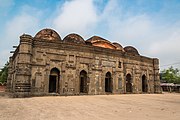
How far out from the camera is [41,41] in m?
14.6

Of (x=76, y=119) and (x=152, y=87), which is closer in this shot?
(x=76, y=119)

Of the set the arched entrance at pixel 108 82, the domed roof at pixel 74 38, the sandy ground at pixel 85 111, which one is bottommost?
the sandy ground at pixel 85 111

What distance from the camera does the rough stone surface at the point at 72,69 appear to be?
13531 mm

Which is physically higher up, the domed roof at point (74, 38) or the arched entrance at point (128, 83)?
the domed roof at point (74, 38)

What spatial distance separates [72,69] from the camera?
51.2 feet

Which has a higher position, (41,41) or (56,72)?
(41,41)

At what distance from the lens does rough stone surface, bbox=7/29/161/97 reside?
13.5 m

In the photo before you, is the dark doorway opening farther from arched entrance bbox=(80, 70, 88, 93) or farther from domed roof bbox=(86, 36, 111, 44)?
domed roof bbox=(86, 36, 111, 44)

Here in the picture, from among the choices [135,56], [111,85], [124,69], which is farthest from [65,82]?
[135,56]

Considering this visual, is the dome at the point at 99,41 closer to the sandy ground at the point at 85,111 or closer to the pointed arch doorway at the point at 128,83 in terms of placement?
the pointed arch doorway at the point at 128,83

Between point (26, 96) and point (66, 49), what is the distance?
539 centimetres

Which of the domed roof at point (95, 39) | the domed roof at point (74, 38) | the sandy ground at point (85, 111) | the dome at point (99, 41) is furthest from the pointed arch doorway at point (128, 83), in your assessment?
the sandy ground at point (85, 111)

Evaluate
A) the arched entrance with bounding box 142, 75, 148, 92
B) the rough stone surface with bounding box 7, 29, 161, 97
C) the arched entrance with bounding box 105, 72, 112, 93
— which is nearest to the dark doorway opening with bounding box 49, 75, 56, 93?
the rough stone surface with bounding box 7, 29, 161, 97

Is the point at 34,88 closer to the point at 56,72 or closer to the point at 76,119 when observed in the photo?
the point at 56,72
